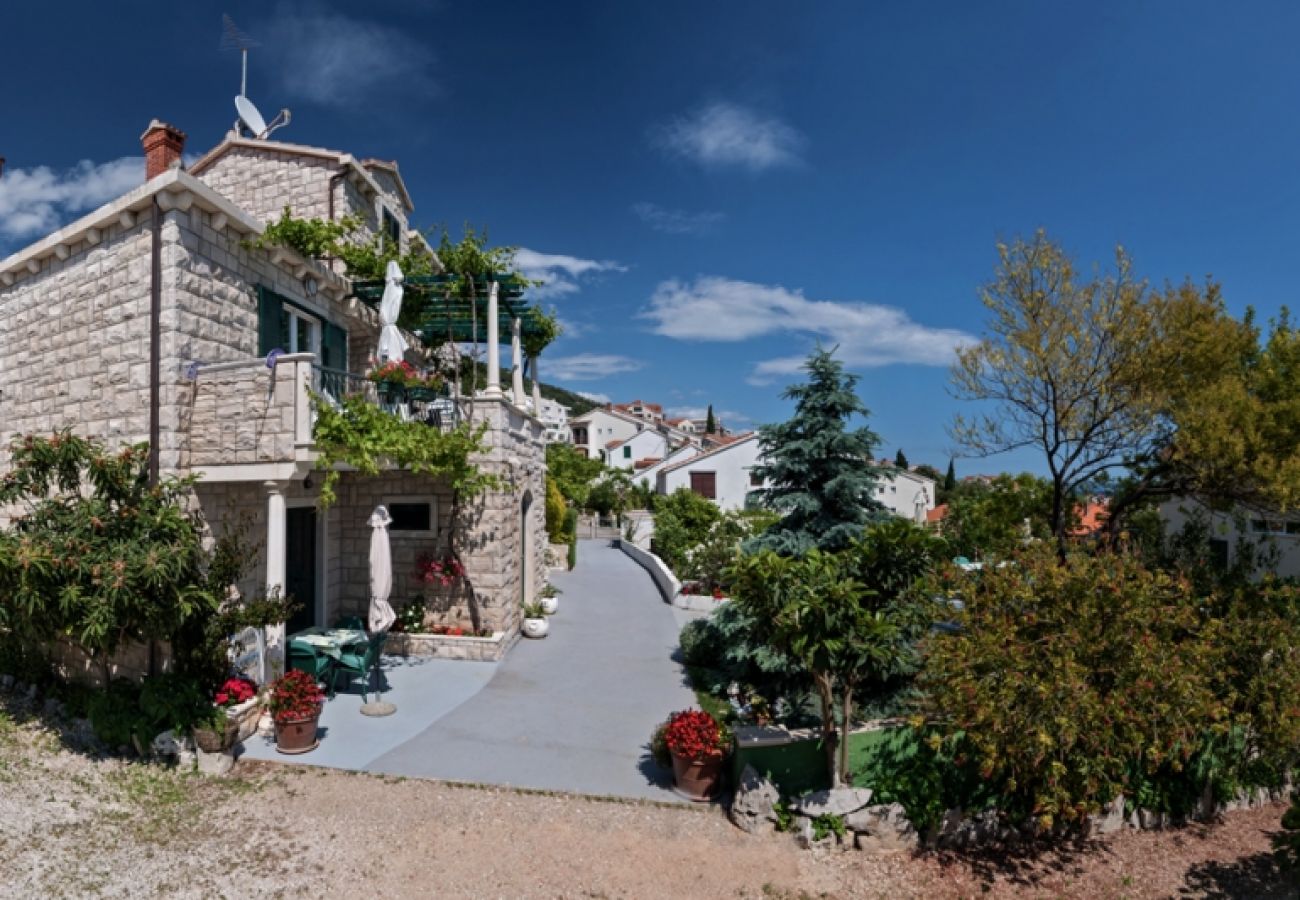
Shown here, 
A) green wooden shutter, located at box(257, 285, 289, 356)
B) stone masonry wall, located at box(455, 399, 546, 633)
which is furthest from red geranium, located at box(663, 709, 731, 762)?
green wooden shutter, located at box(257, 285, 289, 356)

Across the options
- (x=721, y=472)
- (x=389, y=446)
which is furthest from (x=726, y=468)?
(x=389, y=446)

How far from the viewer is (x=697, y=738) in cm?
747

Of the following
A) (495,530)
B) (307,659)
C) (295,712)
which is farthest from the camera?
(495,530)

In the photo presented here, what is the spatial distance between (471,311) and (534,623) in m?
7.36

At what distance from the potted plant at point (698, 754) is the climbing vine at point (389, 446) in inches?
233

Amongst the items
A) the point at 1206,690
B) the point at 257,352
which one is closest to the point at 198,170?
the point at 257,352

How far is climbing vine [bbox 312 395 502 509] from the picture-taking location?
956 cm

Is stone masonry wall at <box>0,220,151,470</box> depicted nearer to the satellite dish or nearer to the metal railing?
the metal railing

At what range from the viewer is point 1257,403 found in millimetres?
11680

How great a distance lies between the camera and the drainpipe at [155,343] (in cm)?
897

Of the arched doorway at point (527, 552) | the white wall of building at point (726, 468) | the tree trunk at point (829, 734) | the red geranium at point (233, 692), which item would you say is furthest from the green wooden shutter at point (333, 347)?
the white wall of building at point (726, 468)

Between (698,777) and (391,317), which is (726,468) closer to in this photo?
(391,317)

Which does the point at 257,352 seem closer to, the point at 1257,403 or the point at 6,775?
the point at 6,775

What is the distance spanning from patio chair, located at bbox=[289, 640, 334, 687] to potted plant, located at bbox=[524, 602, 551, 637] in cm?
468
